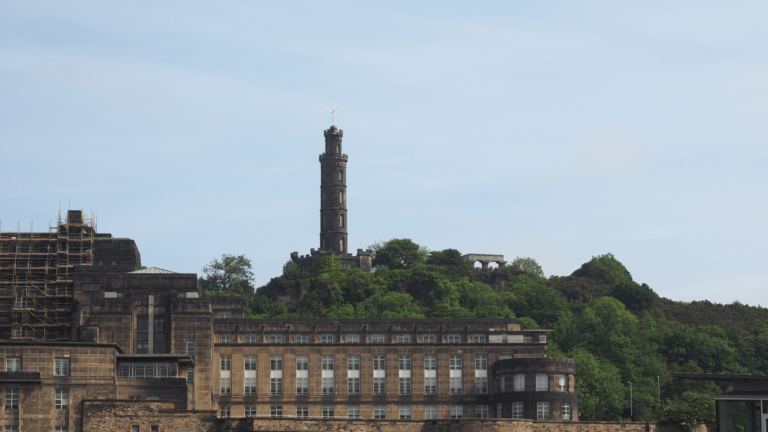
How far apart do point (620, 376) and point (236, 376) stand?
183 ft

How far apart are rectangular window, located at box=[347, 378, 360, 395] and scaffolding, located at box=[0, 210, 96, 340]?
110 ft

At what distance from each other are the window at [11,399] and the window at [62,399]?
11.6 ft

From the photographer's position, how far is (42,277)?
145250 mm

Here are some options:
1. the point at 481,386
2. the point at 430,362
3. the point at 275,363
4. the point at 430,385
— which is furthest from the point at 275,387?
the point at 481,386

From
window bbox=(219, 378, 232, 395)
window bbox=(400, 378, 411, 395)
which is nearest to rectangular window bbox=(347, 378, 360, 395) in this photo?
window bbox=(400, 378, 411, 395)

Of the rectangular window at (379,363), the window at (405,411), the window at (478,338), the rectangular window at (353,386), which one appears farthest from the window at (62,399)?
the window at (478,338)

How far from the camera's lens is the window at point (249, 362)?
458 feet

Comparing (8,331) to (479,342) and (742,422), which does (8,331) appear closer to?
(479,342)

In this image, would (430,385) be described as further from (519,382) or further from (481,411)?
(519,382)

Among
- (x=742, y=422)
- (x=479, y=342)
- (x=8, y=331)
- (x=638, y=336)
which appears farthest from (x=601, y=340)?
(x=742, y=422)

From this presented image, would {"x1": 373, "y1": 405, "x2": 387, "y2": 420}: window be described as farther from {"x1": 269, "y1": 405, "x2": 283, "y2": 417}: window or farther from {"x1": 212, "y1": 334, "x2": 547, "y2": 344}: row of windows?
{"x1": 269, "y1": 405, "x2": 283, "y2": 417}: window

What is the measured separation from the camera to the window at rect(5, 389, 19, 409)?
101812mm

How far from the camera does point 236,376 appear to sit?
139 m

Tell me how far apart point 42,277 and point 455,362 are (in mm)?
51833
